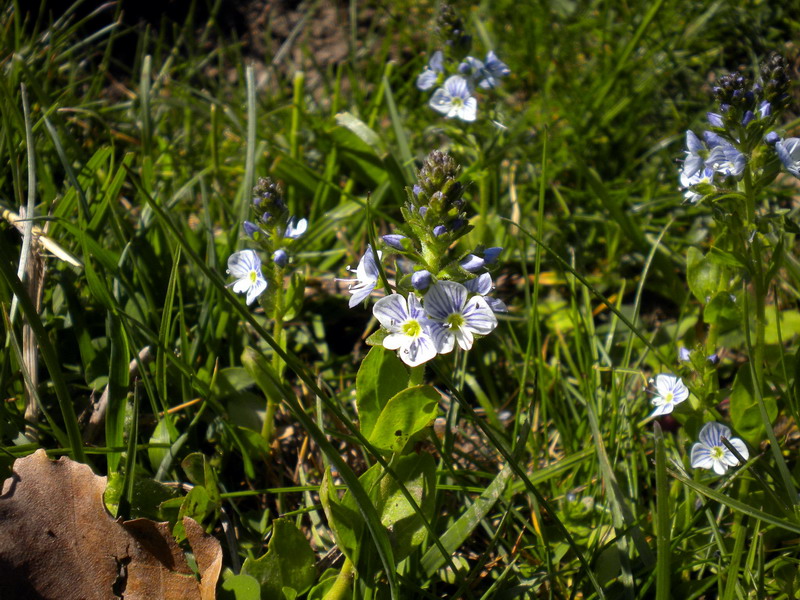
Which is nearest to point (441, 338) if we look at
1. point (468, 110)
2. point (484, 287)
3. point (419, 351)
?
point (419, 351)

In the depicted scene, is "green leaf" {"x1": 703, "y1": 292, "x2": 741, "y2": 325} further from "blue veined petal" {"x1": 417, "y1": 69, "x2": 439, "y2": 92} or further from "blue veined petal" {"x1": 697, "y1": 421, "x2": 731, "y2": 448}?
"blue veined petal" {"x1": 417, "y1": 69, "x2": 439, "y2": 92}

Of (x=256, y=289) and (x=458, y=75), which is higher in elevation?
(x=458, y=75)

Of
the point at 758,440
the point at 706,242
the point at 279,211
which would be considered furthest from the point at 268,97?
the point at 758,440

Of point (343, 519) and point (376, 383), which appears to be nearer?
point (343, 519)

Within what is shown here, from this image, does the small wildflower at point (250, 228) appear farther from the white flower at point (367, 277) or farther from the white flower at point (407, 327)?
the white flower at point (407, 327)

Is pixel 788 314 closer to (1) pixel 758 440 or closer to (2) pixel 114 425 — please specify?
(1) pixel 758 440

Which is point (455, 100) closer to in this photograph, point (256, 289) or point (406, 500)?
point (256, 289)

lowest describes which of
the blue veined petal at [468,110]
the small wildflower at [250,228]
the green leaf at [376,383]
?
the green leaf at [376,383]

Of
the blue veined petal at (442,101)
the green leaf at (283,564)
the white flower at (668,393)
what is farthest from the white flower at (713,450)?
the blue veined petal at (442,101)
